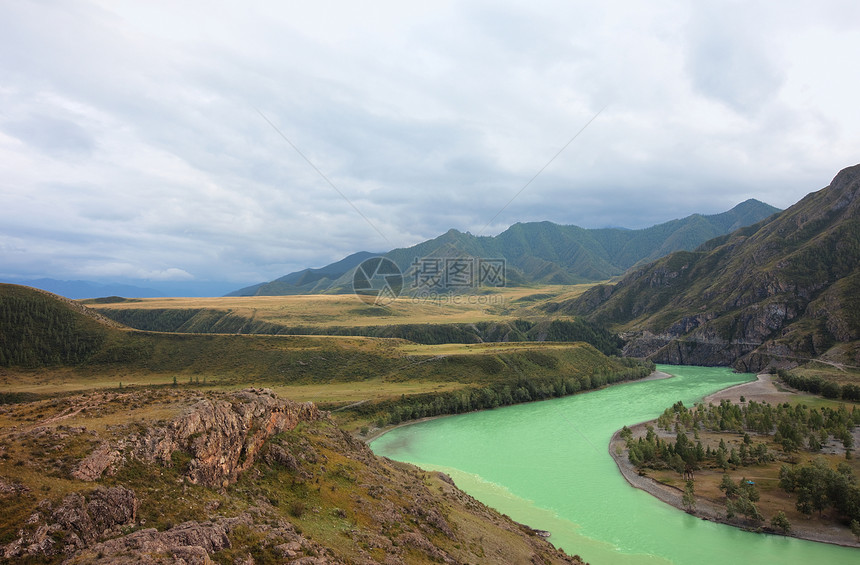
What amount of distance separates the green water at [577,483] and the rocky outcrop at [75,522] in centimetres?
3870

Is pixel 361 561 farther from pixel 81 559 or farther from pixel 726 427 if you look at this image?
pixel 726 427

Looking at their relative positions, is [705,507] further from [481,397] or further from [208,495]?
[481,397]

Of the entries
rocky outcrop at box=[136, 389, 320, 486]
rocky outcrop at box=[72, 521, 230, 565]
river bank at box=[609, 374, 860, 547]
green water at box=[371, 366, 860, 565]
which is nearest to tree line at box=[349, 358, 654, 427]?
green water at box=[371, 366, 860, 565]

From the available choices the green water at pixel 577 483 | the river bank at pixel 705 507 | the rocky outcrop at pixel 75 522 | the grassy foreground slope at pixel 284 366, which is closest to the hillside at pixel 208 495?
the rocky outcrop at pixel 75 522

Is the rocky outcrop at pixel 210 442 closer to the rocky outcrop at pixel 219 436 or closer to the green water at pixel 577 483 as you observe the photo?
the rocky outcrop at pixel 219 436

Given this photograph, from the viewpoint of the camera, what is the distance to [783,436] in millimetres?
69000

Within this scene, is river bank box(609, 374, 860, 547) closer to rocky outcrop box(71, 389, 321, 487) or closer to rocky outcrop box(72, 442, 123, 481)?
rocky outcrop box(71, 389, 321, 487)

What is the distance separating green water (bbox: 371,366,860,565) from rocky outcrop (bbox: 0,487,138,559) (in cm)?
3870

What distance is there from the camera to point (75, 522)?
16266 millimetres

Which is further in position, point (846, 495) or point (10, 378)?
point (10, 378)

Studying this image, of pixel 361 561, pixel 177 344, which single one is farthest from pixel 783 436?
pixel 177 344

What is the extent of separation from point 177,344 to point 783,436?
463 feet

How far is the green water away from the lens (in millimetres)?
41906

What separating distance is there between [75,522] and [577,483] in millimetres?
57227
